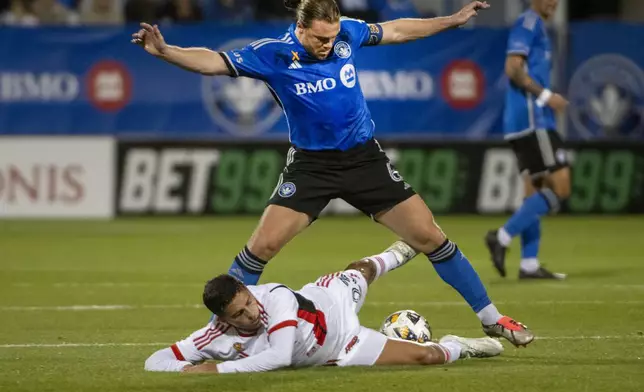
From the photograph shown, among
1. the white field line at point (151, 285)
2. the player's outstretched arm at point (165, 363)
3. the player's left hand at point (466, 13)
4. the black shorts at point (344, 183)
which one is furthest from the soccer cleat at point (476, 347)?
the white field line at point (151, 285)

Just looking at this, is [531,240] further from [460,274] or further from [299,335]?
[299,335]

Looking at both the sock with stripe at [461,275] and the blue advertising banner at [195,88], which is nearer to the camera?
the sock with stripe at [461,275]

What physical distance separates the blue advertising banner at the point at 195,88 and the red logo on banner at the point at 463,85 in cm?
1

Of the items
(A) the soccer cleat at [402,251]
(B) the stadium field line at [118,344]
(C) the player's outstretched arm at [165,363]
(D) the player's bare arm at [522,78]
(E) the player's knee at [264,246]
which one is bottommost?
(B) the stadium field line at [118,344]

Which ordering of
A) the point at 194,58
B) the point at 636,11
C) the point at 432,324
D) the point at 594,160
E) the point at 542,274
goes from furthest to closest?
the point at 636,11 < the point at 594,160 < the point at 542,274 < the point at 432,324 < the point at 194,58

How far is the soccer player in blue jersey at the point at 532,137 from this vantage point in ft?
38.5

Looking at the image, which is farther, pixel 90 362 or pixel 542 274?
pixel 542 274

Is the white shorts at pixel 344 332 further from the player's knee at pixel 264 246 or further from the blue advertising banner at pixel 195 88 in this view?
the blue advertising banner at pixel 195 88

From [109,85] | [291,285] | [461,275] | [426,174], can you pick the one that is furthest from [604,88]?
[461,275]

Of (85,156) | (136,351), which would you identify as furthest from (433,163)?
(136,351)

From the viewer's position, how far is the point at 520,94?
1207cm

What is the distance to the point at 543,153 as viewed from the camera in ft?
39.3

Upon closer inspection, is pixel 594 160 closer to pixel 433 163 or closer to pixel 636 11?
pixel 433 163

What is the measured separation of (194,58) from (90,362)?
5.82ft
